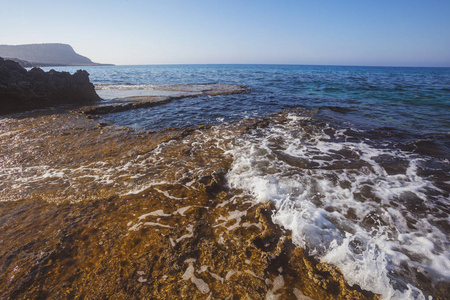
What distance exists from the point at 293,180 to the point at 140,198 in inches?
141

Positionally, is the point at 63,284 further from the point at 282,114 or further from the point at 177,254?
the point at 282,114

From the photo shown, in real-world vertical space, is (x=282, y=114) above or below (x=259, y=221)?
above

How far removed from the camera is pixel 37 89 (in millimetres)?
12000

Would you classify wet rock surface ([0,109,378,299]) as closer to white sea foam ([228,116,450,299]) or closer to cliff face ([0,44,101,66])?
white sea foam ([228,116,450,299])

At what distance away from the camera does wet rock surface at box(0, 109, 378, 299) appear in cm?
231

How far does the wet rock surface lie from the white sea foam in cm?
34

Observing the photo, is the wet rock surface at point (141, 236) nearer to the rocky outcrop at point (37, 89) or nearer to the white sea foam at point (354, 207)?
the white sea foam at point (354, 207)

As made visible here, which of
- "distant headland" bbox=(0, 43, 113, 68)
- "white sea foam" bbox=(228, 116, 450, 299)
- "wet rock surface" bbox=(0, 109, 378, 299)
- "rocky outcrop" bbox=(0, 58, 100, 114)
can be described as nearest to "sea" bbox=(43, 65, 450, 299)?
"white sea foam" bbox=(228, 116, 450, 299)

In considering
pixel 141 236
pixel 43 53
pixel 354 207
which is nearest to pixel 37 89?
pixel 141 236

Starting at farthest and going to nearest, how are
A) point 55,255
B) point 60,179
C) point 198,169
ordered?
point 198,169 < point 60,179 < point 55,255

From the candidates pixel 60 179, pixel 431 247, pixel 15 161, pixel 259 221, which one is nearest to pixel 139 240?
pixel 259 221

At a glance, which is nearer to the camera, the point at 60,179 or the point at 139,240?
the point at 139,240

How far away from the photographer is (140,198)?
3.88m

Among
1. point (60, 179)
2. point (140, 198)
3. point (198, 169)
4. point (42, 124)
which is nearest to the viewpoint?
point (140, 198)
